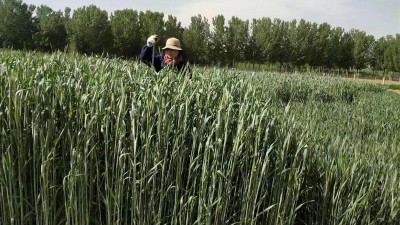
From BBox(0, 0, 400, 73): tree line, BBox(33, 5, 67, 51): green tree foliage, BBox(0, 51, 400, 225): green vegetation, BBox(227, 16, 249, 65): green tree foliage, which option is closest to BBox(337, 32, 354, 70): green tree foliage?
BBox(0, 0, 400, 73): tree line

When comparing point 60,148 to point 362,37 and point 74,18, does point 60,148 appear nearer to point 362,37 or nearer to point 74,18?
point 74,18

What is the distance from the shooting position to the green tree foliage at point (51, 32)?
42.2 metres

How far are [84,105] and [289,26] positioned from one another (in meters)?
55.8

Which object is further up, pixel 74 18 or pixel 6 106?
pixel 74 18

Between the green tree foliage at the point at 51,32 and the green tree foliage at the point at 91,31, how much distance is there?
1.45 metres

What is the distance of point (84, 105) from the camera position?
2330 millimetres

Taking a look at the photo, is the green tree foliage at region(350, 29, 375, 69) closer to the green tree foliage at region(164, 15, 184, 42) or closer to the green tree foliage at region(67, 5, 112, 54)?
the green tree foliage at region(164, 15, 184, 42)

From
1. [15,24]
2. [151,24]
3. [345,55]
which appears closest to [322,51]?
[345,55]

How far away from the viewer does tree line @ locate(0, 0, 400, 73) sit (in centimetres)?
4356

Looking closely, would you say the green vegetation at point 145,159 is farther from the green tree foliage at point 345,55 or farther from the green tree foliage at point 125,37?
the green tree foliage at point 345,55

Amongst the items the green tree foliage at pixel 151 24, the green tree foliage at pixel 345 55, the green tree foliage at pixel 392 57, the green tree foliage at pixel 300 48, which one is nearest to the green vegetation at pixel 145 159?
the green tree foliage at pixel 151 24

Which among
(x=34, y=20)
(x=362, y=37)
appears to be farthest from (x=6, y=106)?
(x=362, y=37)

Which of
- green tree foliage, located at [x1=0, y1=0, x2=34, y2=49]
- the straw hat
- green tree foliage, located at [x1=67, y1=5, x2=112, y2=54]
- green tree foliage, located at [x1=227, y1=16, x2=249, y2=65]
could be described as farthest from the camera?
green tree foliage, located at [x1=227, y1=16, x2=249, y2=65]

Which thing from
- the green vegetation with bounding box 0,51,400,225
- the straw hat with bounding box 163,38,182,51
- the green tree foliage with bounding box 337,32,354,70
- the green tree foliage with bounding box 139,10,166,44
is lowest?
the green vegetation with bounding box 0,51,400,225
